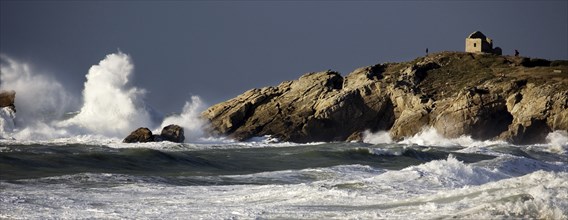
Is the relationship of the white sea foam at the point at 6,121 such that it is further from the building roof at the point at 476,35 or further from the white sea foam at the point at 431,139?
the building roof at the point at 476,35

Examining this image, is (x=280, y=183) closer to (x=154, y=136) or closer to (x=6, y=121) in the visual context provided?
(x=154, y=136)

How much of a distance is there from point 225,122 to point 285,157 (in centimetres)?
2208

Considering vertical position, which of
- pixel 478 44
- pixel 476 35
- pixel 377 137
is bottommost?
pixel 377 137

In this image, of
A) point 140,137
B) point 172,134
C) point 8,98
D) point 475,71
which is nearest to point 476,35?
point 475,71

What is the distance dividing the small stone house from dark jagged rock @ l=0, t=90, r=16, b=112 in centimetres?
3278

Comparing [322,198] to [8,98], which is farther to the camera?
[8,98]

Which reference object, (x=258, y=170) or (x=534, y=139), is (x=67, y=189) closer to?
(x=258, y=170)

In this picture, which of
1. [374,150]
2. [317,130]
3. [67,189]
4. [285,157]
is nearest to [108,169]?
[67,189]

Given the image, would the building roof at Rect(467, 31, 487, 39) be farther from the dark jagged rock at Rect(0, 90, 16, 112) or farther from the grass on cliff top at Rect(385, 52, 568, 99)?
the dark jagged rock at Rect(0, 90, 16, 112)

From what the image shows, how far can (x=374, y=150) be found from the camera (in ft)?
162

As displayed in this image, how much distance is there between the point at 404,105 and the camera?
6731 cm

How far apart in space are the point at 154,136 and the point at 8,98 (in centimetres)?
1370

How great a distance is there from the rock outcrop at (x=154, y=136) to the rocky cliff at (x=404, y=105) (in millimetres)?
6496

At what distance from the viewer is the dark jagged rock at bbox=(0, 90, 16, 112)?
6669cm
